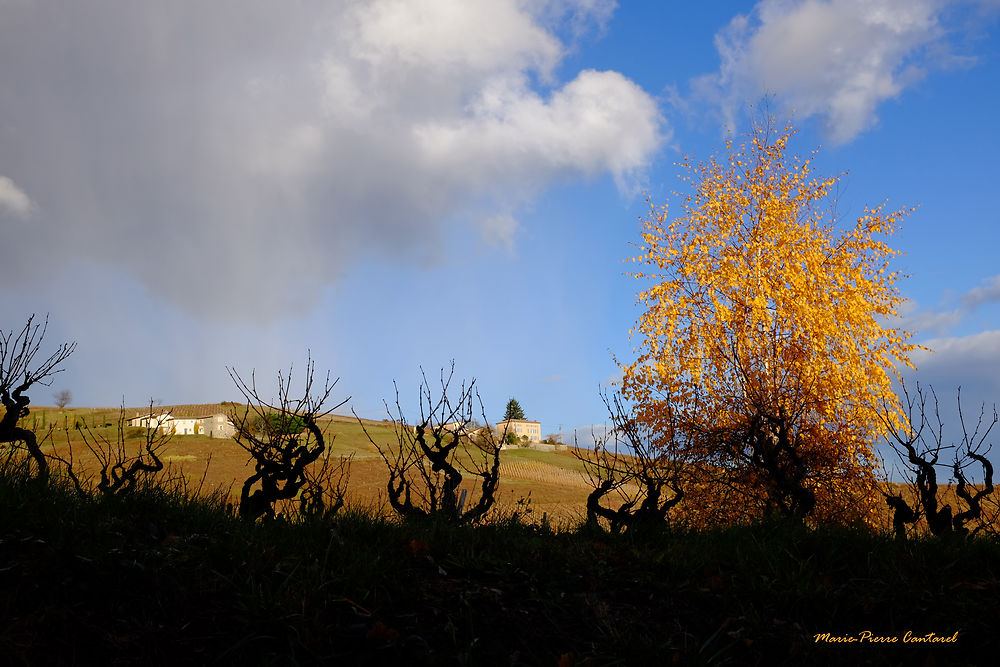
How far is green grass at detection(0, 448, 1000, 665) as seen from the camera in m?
3.99

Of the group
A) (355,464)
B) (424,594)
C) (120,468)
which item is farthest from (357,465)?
(424,594)

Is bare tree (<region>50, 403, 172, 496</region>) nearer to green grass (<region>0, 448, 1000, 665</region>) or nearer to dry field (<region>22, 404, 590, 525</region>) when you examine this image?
green grass (<region>0, 448, 1000, 665</region>)

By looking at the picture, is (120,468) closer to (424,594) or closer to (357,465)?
(424,594)

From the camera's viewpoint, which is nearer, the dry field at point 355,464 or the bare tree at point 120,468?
the bare tree at point 120,468

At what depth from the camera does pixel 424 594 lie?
15.0 feet

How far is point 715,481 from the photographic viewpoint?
11578mm

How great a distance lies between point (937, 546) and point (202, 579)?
6882 millimetres

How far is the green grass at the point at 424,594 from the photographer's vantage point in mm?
3986

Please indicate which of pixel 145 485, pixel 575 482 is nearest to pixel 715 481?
pixel 145 485

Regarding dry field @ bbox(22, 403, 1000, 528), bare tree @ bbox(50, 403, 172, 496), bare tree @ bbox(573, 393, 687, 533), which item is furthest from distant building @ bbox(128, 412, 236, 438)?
bare tree @ bbox(573, 393, 687, 533)

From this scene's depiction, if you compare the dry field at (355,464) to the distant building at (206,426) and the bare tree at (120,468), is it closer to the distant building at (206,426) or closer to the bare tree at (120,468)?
the distant building at (206,426)

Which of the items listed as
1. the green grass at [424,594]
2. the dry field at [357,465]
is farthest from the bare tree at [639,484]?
the dry field at [357,465]

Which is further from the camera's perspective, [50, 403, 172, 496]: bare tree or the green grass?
[50, 403, 172, 496]: bare tree

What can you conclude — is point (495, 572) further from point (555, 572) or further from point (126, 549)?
point (126, 549)
